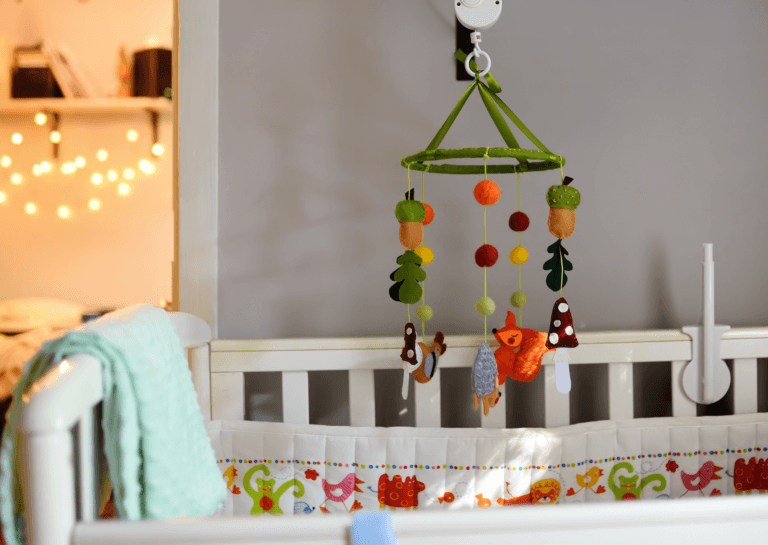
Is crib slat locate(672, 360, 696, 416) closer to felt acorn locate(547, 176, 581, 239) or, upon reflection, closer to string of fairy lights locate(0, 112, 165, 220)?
felt acorn locate(547, 176, 581, 239)

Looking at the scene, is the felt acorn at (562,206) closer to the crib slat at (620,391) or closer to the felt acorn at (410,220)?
the felt acorn at (410,220)

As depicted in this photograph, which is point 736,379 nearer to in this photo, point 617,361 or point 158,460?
point 617,361

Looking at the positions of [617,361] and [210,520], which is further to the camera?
[617,361]

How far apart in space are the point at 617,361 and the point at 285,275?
623mm

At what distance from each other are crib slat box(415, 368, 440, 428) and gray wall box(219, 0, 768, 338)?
0.38ft

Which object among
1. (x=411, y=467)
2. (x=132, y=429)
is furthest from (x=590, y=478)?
(x=132, y=429)

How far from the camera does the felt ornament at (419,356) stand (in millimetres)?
874

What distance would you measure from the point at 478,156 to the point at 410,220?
13 centimetres

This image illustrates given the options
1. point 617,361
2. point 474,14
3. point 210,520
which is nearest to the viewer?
point 210,520

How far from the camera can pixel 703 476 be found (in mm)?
974

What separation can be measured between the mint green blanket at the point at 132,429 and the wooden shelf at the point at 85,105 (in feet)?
5.74

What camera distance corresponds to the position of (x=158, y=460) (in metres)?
0.49

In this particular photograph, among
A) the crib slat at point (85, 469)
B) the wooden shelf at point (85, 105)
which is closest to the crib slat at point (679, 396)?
the crib slat at point (85, 469)

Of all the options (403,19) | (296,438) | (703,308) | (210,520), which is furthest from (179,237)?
(703,308)
